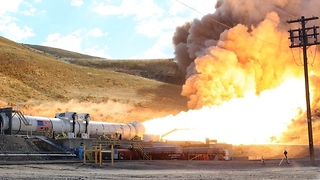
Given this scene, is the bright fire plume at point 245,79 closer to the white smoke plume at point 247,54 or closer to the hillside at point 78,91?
the white smoke plume at point 247,54

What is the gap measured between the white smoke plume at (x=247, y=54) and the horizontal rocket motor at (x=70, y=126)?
14552 mm

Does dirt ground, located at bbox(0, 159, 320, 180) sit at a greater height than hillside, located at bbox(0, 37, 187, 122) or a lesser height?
lesser

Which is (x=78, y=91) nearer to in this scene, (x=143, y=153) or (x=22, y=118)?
(x=143, y=153)

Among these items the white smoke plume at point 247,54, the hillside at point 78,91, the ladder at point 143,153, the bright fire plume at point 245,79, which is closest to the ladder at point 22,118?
the ladder at point 143,153

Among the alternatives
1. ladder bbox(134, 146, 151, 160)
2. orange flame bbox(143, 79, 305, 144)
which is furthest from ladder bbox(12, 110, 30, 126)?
orange flame bbox(143, 79, 305, 144)

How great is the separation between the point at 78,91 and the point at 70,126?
5051cm

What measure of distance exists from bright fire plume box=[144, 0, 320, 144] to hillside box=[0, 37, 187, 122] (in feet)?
56.4

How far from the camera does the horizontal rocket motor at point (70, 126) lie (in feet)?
147

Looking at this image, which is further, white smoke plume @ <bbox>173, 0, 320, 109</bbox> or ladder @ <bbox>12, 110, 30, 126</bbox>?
white smoke plume @ <bbox>173, 0, 320, 109</bbox>

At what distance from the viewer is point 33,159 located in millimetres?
38094

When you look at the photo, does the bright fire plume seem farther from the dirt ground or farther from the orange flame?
the dirt ground

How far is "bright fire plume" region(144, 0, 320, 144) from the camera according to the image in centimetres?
6431

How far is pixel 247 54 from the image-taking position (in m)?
72.2

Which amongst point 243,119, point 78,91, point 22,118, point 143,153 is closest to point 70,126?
point 22,118
